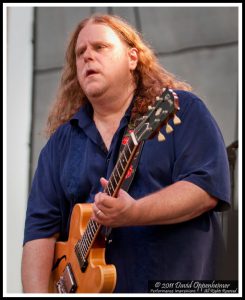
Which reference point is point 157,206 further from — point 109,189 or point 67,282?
point 67,282

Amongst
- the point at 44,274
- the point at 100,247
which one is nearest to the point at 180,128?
the point at 100,247

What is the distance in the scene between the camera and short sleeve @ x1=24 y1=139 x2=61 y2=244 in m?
1.91

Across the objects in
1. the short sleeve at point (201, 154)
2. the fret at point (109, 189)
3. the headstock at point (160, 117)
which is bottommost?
the fret at point (109, 189)

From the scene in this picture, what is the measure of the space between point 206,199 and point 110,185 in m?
0.28

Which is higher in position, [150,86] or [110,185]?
[150,86]

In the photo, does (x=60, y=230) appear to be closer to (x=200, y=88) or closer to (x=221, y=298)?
(x=221, y=298)

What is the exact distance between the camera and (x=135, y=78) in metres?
1.97

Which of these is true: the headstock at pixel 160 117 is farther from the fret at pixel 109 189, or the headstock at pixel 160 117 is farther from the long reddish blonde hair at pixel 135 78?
the long reddish blonde hair at pixel 135 78

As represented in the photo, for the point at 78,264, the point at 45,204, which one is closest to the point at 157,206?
the point at 78,264

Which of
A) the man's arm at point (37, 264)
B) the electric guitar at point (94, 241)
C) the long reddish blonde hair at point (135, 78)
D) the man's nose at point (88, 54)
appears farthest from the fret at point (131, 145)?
the man's arm at point (37, 264)

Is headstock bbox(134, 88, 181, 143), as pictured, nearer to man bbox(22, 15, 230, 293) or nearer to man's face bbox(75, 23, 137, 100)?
man bbox(22, 15, 230, 293)

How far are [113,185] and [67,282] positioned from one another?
42 cm

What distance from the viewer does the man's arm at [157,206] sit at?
4.90ft

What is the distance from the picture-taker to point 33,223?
192cm
